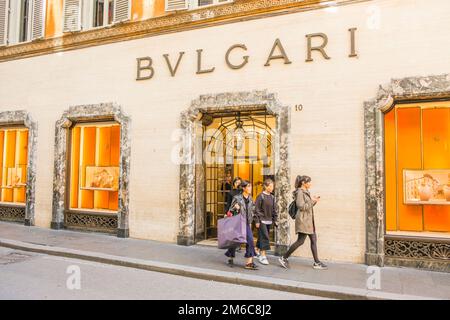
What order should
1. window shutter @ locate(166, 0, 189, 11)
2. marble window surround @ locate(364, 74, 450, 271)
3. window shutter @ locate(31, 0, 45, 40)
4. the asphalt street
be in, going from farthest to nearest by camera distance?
window shutter @ locate(31, 0, 45, 40) < window shutter @ locate(166, 0, 189, 11) < marble window surround @ locate(364, 74, 450, 271) < the asphalt street

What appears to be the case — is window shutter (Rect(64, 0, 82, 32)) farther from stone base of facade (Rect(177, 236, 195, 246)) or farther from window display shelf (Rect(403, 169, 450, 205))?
window display shelf (Rect(403, 169, 450, 205))

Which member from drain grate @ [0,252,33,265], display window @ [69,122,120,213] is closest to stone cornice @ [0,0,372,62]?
display window @ [69,122,120,213]

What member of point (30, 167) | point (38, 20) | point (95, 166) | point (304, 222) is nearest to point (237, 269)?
point (304, 222)

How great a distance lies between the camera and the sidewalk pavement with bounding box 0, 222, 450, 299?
6.01 m

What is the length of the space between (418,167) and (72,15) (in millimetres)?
10533

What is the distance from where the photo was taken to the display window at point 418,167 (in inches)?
306

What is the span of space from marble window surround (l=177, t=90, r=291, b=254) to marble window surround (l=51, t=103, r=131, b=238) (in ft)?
5.75

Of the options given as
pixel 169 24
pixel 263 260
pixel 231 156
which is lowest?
pixel 263 260

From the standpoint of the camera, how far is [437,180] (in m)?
7.83

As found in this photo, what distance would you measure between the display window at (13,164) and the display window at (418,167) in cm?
1121

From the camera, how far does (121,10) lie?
10836 millimetres

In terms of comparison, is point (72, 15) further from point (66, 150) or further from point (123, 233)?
point (123, 233)
